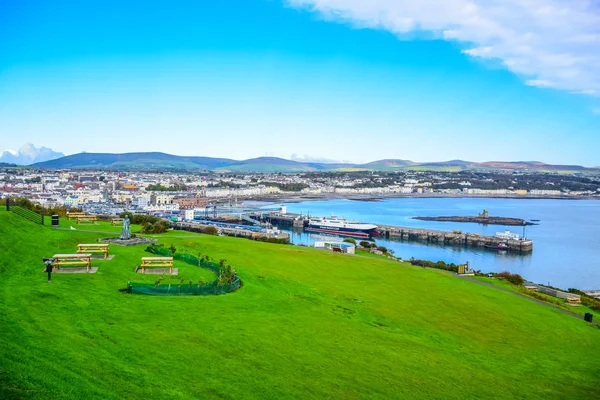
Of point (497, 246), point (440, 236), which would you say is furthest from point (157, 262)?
point (440, 236)

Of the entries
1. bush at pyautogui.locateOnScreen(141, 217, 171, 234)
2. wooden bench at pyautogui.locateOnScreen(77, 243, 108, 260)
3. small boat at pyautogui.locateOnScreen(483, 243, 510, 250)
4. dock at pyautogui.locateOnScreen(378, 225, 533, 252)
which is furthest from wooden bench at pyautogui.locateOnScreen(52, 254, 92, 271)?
small boat at pyautogui.locateOnScreen(483, 243, 510, 250)

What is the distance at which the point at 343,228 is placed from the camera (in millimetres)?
68250

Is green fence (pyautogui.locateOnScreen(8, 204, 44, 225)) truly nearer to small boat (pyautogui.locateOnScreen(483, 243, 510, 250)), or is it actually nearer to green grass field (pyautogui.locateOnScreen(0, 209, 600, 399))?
green grass field (pyautogui.locateOnScreen(0, 209, 600, 399))

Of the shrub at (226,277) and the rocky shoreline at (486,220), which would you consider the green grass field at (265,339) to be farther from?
the rocky shoreline at (486,220)

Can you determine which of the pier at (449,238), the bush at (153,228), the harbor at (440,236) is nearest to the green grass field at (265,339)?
the bush at (153,228)

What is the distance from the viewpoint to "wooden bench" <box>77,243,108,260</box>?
1319 cm

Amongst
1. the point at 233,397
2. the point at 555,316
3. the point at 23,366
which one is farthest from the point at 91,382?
the point at 555,316

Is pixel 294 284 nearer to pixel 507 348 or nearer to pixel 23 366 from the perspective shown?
pixel 507 348

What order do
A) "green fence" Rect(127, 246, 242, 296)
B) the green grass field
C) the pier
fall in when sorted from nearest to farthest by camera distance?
the green grass field < "green fence" Rect(127, 246, 242, 296) < the pier

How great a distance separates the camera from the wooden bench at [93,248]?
1319 centimetres

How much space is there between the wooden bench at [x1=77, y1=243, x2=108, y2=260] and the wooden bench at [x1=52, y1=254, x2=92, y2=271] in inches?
30.9

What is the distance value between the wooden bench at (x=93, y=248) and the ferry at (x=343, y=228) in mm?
53907

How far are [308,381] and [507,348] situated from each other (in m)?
6.63

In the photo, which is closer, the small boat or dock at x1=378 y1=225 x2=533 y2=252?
dock at x1=378 y1=225 x2=533 y2=252
